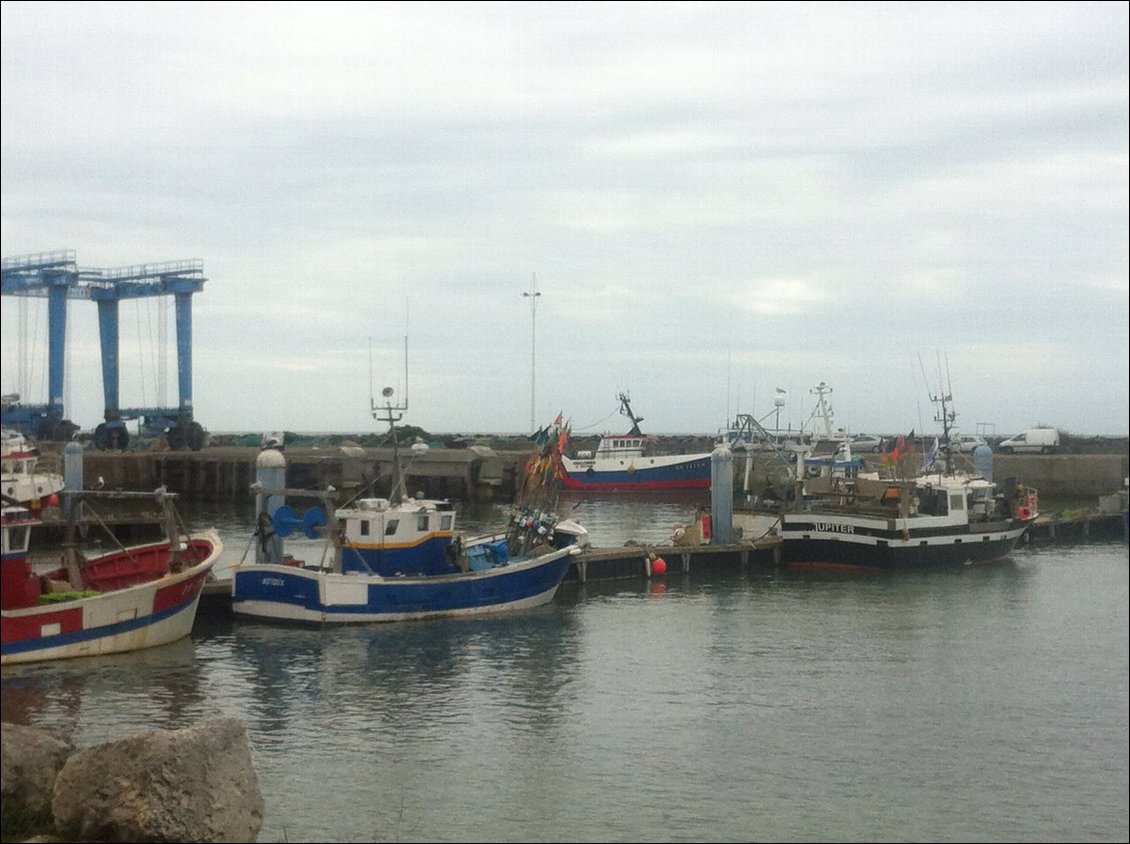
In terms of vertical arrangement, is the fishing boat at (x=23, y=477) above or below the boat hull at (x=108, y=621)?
above

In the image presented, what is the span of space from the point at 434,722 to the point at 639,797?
5.05 m

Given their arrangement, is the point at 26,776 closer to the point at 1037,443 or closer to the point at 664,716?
the point at 664,716

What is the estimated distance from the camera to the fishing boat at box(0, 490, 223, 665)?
22859mm

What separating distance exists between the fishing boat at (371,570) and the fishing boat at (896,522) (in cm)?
1256

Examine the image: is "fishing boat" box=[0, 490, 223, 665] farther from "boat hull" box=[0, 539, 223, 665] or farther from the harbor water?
the harbor water

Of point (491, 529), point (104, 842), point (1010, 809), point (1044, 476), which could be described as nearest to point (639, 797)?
point (1010, 809)

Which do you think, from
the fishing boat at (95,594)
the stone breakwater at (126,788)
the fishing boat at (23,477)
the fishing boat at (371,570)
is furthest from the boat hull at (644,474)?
the stone breakwater at (126,788)

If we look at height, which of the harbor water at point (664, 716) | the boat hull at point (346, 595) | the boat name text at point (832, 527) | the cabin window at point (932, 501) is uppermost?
the cabin window at point (932, 501)

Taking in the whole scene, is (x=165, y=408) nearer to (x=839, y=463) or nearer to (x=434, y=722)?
(x=839, y=463)

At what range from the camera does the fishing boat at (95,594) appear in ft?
75.0

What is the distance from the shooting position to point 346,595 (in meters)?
28.4

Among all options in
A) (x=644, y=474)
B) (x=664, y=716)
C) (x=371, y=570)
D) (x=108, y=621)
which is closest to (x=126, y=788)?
(x=664, y=716)

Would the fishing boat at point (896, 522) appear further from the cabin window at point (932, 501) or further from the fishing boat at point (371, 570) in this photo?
the fishing boat at point (371, 570)

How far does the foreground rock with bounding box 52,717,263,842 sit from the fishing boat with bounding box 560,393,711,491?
213 feet
